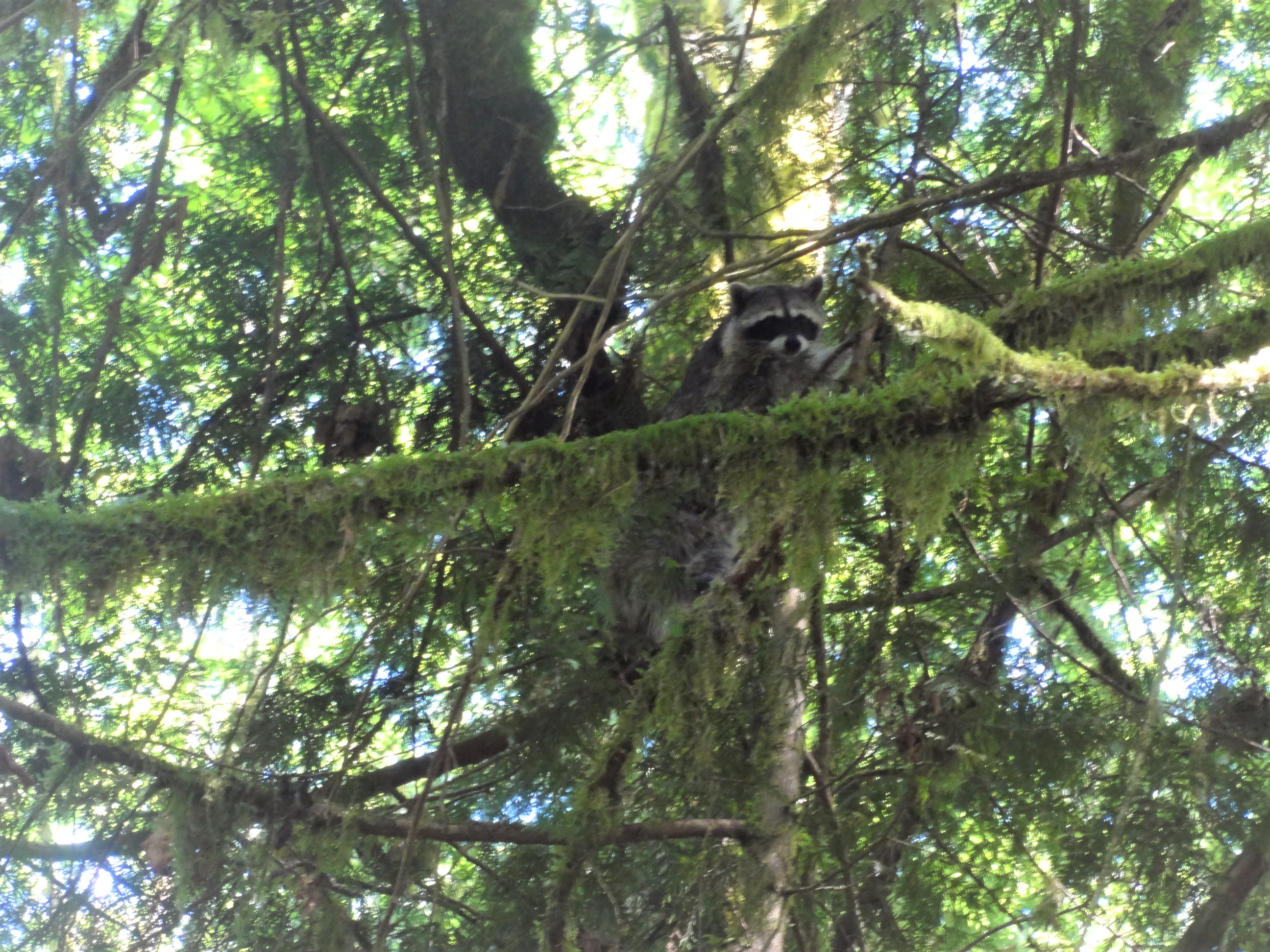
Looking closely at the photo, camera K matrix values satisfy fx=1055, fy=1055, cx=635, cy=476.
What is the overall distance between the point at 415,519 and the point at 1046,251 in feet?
7.33

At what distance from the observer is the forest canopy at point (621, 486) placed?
2.14 metres

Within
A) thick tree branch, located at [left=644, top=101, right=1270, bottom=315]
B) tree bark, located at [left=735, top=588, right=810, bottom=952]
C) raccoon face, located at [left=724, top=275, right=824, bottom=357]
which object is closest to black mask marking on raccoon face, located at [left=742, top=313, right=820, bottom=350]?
raccoon face, located at [left=724, top=275, right=824, bottom=357]

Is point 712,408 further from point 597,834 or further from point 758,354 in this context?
point 597,834

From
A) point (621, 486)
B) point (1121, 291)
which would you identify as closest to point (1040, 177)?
point (1121, 291)

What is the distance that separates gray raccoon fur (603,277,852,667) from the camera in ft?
12.0

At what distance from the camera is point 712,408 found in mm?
4074

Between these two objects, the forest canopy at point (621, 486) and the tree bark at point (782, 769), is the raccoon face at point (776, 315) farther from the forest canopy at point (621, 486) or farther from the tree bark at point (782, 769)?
the tree bark at point (782, 769)

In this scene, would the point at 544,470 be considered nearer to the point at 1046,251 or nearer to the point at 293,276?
the point at 1046,251

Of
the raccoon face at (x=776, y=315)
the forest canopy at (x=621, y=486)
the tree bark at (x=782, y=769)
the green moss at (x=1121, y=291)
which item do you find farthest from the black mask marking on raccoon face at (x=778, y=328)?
the green moss at (x=1121, y=291)

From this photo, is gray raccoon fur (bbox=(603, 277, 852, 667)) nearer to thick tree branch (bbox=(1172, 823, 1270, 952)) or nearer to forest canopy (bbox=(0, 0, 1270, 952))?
forest canopy (bbox=(0, 0, 1270, 952))

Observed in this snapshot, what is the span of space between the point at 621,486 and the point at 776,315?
7.96ft

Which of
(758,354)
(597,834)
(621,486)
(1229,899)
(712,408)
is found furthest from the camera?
(758,354)

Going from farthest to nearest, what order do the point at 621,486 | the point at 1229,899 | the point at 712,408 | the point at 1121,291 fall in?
the point at 712,408 → the point at 1229,899 → the point at 1121,291 → the point at 621,486

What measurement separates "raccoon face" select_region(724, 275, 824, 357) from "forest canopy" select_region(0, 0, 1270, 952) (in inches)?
8.7
